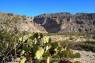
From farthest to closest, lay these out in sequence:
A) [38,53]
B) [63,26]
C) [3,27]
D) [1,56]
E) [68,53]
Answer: [63,26], [3,27], [1,56], [68,53], [38,53]

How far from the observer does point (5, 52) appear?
16047mm

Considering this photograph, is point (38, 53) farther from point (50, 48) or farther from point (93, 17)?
point (93, 17)

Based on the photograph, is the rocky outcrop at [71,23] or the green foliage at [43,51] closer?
the green foliage at [43,51]

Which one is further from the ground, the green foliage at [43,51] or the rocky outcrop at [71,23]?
the green foliage at [43,51]

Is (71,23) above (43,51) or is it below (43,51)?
below

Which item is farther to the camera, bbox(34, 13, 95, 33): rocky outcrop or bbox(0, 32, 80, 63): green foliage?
bbox(34, 13, 95, 33): rocky outcrop

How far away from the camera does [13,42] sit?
650 inches

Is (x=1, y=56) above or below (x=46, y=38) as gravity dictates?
below

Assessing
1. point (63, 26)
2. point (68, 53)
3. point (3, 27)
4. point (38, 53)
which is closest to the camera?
point (38, 53)

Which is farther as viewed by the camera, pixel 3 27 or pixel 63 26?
pixel 63 26

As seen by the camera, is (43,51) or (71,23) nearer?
(43,51)

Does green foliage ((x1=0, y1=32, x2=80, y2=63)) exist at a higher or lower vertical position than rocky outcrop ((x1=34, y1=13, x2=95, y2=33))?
higher

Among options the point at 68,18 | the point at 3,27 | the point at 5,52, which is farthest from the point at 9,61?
the point at 68,18

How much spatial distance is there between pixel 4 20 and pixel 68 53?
7.85 metres
